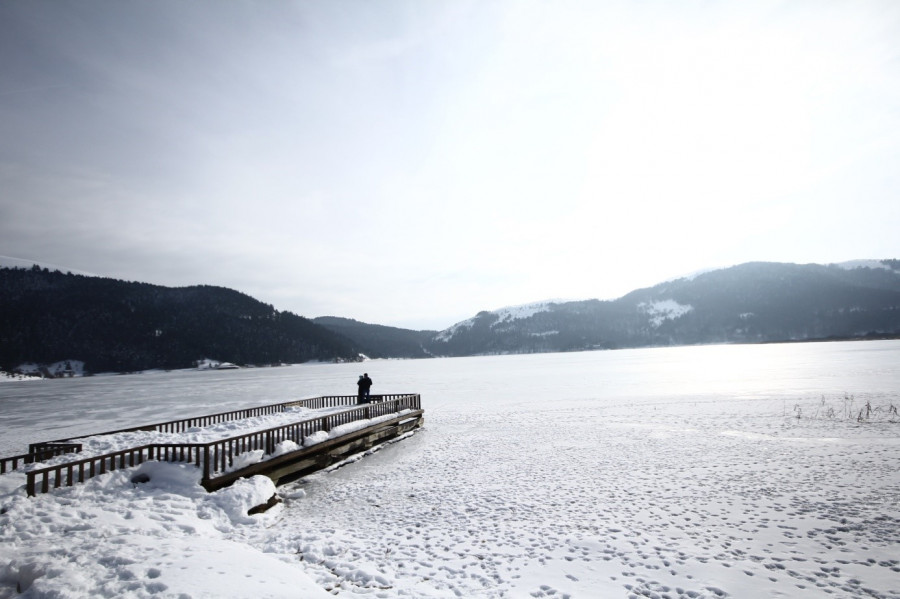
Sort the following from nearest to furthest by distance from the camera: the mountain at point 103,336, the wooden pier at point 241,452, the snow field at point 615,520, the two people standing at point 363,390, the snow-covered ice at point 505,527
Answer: the snow-covered ice at point 505,527 → the snow field at point 615,520 → the wooden pier at point 241,452 → the two people standing at point 363,390 → the mountain at point 103,336

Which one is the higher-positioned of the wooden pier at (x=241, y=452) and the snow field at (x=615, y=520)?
the wooden pier at (x=241, y=452)

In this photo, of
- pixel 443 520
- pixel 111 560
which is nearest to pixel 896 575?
pixel 443 520

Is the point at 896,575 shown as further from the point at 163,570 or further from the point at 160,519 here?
the point at 160,519

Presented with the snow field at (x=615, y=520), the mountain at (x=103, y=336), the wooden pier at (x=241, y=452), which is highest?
the mountain at (x=103, y=336)

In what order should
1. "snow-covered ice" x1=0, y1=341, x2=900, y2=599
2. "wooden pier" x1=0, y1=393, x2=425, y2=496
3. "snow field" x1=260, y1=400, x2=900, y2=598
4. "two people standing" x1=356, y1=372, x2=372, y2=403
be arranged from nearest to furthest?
"snow-covered ice" x1=0, y1=341, x2=900, y2=599, "snow field" x1=260, y1=400, x2=900, y2=598, "wooden pier" x1=0, y1=393, x2=425, y2=496, "two people standing" x1=356, y1=372, x2=372, y2=403

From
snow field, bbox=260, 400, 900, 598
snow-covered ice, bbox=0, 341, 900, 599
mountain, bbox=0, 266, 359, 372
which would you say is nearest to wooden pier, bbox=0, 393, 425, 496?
snow-covered ice, bbox=0, 341, 900, 599

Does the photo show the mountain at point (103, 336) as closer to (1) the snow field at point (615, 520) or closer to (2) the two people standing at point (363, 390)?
(2) the two people standing at point (363, 390)

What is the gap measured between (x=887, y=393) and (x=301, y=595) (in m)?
40.5

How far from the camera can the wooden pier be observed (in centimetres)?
1193

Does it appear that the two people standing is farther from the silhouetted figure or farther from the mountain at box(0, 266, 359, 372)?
the mountain at box(0, 266, 359, 372)

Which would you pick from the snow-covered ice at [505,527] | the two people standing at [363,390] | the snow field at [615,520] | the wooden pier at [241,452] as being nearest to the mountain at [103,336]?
the two people standing at [363,390]

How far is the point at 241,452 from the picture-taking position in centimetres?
1487

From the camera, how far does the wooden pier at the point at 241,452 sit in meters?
11.9

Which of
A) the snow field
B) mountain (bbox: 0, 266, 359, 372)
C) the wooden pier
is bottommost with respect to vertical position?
the snow field
